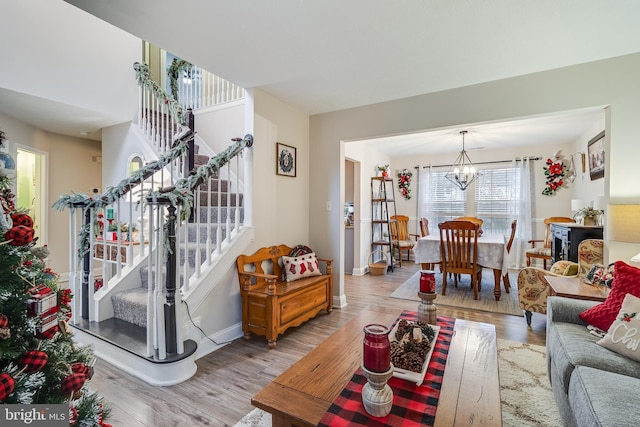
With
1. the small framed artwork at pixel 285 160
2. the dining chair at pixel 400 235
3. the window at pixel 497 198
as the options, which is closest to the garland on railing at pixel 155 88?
the small framed artwork at pixel 285 160

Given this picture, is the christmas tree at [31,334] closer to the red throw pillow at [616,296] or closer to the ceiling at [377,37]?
the ceiling at [377,37]

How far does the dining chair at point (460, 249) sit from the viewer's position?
3.96 meters

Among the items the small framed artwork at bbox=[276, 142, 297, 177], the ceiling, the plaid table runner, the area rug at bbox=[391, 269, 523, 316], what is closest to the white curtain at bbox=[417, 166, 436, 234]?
the area rug at bbox=[391, 269, 523, 316]

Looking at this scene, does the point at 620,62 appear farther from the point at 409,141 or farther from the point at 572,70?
the point at 409,141

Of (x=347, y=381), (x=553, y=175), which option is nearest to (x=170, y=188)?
(x=347, y=381)

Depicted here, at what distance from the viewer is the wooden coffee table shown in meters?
1.14

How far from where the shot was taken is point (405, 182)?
699cm

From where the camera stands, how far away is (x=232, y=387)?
206 cm

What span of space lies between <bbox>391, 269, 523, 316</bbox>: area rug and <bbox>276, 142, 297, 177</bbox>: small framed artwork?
2261 millimetres

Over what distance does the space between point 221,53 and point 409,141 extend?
393cm

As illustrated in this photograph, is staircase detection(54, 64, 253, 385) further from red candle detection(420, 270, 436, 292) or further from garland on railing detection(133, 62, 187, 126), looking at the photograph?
red candle detection(420, 270, 436, 292)

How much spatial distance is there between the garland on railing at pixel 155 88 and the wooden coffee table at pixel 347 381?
406 centimetres

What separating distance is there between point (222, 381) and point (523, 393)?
2.06 m

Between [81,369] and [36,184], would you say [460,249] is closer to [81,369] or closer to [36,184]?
[81,369]
